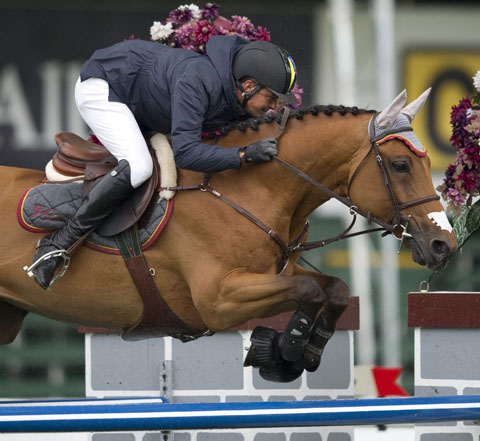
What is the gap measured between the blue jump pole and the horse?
0.67 metres

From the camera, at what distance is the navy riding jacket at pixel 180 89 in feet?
13.8

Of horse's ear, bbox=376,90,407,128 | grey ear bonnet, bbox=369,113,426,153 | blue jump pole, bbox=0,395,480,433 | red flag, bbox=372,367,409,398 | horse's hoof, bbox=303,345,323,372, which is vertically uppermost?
horse's ear, bbox=376,90,407,128

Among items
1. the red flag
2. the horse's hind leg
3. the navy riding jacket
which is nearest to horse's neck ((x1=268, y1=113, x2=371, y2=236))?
the navy riding jacket

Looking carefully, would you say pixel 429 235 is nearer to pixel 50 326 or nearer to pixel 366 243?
pixel 366 243

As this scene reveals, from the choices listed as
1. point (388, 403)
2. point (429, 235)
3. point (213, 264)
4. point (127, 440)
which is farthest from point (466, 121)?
point (127, 440)

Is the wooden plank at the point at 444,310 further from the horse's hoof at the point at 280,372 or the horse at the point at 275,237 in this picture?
the horse's hoof at the point at 280,372

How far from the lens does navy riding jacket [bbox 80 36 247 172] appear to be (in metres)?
4.20

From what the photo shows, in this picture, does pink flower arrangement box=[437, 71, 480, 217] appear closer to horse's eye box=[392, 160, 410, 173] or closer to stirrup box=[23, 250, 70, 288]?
horse's eye box=[392, 160, 410, 173]

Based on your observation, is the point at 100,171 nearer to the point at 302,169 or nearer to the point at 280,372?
the point at 302,169

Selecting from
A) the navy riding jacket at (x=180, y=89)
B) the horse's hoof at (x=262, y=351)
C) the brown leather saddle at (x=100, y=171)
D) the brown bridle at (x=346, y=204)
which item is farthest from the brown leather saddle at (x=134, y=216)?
the horse's hoof at (x=262, y=351)

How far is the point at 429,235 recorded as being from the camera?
415cm

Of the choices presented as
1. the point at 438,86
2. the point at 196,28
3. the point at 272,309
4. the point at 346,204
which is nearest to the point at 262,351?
the point at 272,309

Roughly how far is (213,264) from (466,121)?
151cm

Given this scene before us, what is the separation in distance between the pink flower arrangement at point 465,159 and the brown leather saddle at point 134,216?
1428 mm
